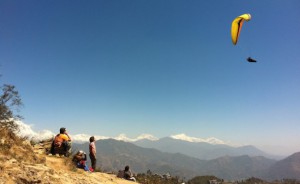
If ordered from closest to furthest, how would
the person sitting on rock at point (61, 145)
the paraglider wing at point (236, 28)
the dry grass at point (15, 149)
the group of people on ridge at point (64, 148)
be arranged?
the dry grass at point (15, 149) < the group of people on ridge at point (64, 148) < the person sitting on rock at point (61, 145) < the paraglider wing at point (236, 28)

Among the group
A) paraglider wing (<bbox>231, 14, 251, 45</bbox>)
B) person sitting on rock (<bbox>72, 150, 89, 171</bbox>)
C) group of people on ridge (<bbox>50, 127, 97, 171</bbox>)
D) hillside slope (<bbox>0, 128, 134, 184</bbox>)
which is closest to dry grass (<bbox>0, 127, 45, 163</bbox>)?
hillside slope (<bbox>0, 128, 134, 184</bbox>)

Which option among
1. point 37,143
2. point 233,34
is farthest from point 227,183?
point 37,143

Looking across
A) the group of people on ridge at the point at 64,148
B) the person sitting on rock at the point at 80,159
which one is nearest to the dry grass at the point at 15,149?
the person sitting on rock at the point at 80,159

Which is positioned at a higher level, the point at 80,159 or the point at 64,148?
the point at 64,148

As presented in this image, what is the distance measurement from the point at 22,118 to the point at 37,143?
33.0 metres

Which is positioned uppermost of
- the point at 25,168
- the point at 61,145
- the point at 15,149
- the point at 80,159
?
the point at 61,145

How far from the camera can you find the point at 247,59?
784 inches

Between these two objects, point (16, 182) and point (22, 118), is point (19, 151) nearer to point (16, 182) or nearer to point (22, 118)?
point (16, 182)

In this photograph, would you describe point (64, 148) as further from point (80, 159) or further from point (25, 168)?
point (25, 168)

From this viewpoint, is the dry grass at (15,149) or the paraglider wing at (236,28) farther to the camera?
the paraglider wing at (236,28)

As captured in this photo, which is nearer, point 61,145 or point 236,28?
point 61,145

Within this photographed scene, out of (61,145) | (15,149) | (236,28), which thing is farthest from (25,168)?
(236,28)

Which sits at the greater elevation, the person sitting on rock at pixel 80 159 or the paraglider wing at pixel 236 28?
the paraglider wing at pixel 236 28

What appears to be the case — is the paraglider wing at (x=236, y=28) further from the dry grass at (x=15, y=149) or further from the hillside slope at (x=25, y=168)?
the dry grass at (x=15, y=149)
